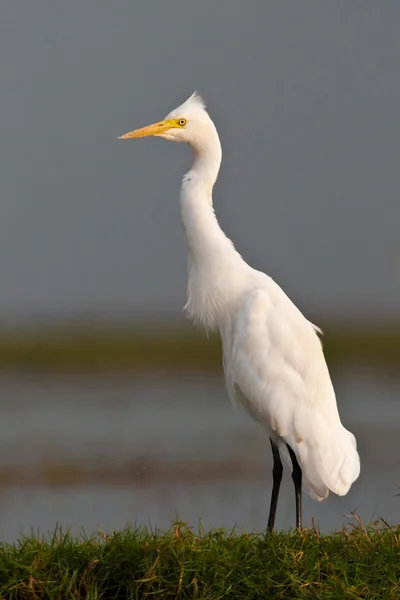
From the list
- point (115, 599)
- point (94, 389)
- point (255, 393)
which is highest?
point (255, 393)

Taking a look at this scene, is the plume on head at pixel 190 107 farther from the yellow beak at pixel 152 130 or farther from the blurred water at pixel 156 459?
the blurred water at pixel 156 459

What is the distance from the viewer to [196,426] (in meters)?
11.3

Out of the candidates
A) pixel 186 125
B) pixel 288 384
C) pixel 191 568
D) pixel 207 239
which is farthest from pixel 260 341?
pixel 191 568

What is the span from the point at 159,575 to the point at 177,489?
4800 mm

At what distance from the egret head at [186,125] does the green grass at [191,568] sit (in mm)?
2299

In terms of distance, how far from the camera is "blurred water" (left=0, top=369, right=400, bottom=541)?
7.75 meters

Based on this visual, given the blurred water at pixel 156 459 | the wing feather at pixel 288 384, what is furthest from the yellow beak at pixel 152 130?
the blurred water at pixel 156 459

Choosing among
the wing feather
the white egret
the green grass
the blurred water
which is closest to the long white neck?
the white egret

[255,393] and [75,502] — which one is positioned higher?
[255,393]

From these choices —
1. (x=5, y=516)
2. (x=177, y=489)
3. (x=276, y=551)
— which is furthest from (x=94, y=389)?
(x=276, y=551)

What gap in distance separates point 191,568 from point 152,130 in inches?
106

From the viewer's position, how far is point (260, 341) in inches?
227

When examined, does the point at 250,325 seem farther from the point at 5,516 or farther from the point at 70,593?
the point at 5,516

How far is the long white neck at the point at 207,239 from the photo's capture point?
19.5ft
